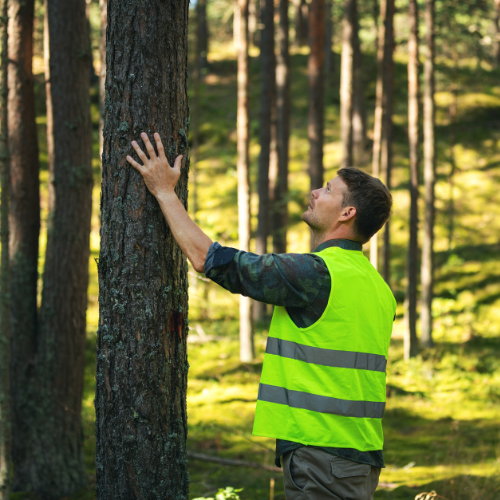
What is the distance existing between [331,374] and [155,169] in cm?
135

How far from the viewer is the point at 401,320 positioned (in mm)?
16484

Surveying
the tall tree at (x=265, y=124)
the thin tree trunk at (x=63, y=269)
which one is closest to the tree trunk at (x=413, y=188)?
the tall tree at (x=265, y=124)

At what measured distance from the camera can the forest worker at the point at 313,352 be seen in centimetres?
237

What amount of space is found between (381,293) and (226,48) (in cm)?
3420

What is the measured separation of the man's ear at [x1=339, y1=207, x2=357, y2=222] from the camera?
2.66 m

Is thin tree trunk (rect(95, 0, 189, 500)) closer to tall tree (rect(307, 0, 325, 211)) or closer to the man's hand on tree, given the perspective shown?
the man's hand on tree

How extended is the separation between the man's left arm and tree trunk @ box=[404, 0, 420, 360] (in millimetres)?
11195

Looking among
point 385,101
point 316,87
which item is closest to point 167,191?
point 316,87

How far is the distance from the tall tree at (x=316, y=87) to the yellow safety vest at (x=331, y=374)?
771cm

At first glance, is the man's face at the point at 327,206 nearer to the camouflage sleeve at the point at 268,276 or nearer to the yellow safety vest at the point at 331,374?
the yellow safety vest at the point at 331,374

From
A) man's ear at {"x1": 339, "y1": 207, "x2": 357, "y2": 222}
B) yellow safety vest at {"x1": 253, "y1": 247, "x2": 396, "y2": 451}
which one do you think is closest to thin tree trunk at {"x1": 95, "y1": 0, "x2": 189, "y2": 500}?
yellow safety vest at {"x1": 253, "y1": 247, "x2": 396, "y2": 451}

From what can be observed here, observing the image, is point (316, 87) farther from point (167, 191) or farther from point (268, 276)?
point (268, 276)

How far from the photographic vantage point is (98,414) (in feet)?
8.80

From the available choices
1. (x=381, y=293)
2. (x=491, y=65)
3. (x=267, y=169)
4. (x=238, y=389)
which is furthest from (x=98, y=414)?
(x=491, y=65)
